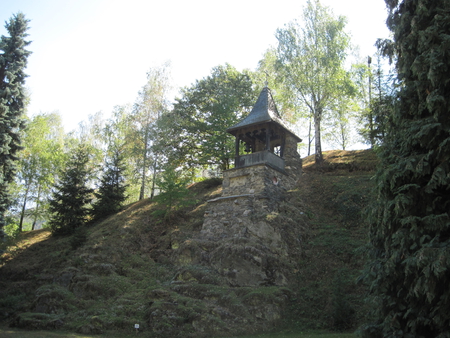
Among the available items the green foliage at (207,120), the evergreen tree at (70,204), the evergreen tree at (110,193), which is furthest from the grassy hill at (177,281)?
the green foliage at (207,120)

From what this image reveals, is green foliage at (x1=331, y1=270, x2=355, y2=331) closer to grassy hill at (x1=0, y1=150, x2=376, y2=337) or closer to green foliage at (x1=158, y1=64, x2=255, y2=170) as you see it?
grassy hill at (x1=0, y1=150, x2=376, y2=337)

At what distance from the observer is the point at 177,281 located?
45.5 feet

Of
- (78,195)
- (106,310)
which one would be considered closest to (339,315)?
(106,310)

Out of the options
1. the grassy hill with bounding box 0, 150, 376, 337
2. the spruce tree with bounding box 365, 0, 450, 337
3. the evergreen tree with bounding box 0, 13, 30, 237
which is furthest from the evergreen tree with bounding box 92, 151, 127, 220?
the spruce tree with bounding box 365, 0, 450, 337

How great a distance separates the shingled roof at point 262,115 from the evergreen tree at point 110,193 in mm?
8954

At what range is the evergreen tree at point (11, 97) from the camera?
54.5 ft

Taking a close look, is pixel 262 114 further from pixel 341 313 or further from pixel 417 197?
pixel 417 197

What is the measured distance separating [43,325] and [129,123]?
20.5m

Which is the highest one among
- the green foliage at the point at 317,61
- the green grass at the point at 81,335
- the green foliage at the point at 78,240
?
the green foliage at the point at 317,61

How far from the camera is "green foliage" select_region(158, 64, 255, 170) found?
83.9 ft

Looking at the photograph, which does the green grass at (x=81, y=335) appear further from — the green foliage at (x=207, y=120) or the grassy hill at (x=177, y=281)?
the green foliage at (x=207, y=120)

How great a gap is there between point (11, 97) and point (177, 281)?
12.1 metres

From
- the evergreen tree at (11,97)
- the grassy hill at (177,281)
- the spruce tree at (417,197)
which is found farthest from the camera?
the evergreen tree at (11,97)

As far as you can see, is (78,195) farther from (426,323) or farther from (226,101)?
(426,323)
